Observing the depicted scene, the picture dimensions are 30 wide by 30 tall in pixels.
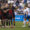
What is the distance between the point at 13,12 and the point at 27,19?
1.60 feet

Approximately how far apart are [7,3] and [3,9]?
0.22m

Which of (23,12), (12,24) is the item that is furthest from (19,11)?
(12,24)

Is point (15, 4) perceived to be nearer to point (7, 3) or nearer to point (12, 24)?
point (7, 3)

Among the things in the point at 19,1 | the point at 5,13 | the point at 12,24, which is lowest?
the point at 12,24

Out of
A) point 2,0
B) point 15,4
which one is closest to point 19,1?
point 15,4

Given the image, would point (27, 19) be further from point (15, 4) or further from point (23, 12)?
point (15, 4)

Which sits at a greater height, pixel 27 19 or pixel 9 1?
pixel 9 1

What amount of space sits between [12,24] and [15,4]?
0.63 metres

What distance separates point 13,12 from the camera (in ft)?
17.6

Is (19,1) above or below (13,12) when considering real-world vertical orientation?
above

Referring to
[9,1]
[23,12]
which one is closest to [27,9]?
[23,12]

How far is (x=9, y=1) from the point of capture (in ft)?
17.6

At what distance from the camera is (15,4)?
536 cm

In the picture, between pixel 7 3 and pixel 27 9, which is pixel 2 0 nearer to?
pixel 7 3
